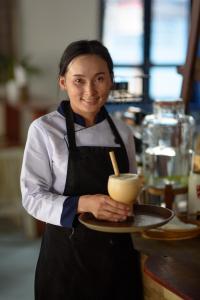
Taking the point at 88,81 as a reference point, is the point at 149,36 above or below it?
above

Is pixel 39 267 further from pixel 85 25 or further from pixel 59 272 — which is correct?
pixel 85 25

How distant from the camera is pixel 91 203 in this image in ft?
4.35

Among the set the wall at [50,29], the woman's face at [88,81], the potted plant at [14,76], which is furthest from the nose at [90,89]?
the wall at [50,29]

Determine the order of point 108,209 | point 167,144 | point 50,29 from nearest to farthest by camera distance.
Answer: point 108,209 → point 167,144 → point 50,29

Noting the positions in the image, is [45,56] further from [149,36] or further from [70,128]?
[70,128]

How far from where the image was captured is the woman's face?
1.39 metres

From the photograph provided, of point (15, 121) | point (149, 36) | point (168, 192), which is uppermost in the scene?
point (149, 36)

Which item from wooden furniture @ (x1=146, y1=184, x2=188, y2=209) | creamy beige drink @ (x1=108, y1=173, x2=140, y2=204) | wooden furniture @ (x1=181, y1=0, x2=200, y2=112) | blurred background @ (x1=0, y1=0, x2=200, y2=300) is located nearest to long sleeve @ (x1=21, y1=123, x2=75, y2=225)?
creamy beige drink @ (x1=108, y1=173, x2=140, y2=204)

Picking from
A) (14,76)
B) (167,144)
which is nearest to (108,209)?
Answer: (167,144)

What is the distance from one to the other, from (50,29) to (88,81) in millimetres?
4075

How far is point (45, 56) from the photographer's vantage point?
17.5ft

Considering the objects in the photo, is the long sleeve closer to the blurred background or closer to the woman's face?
the woman's face

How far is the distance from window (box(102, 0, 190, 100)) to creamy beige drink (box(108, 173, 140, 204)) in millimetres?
4242

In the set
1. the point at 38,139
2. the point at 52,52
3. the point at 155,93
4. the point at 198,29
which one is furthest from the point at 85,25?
the point at 38,139
